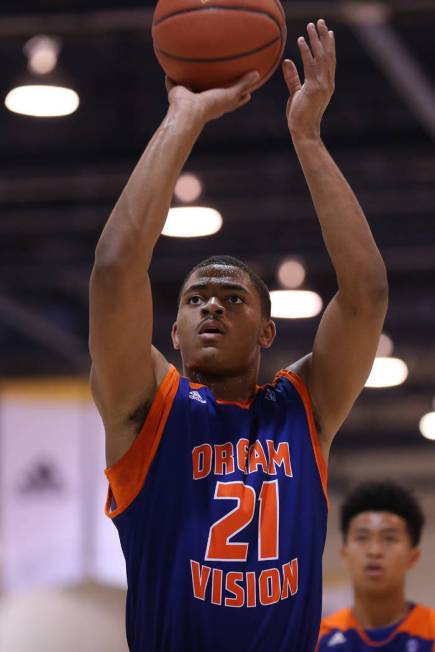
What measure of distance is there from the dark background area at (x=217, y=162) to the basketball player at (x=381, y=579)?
3031 millimetres

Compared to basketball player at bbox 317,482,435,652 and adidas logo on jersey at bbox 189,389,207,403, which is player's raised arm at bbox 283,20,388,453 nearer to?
adidas logo on jersey at bbox 189,389,207,403

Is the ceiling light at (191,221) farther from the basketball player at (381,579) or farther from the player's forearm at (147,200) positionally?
the player's forearm at (147,200)

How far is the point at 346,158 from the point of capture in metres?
11.4

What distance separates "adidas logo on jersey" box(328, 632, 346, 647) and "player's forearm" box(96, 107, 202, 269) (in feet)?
11.2

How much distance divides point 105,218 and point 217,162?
2.13 m

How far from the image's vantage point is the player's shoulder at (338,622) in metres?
6.43

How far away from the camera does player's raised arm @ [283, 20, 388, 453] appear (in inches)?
145

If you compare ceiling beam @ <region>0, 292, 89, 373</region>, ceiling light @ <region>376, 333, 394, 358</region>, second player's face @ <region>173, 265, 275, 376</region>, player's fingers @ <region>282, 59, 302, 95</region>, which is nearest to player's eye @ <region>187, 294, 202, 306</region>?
second player's face @ <region>173, 265, 275, 376</region>

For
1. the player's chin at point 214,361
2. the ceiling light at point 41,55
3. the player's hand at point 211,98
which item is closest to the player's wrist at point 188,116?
the player's hand at point 211,98

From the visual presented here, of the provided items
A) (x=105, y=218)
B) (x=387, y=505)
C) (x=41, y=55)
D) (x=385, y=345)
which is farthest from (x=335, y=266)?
(x=385, y=345)

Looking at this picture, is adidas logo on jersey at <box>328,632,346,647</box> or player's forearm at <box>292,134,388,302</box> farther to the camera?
adidas logo on jersey at <box>328,632,346,647</box>

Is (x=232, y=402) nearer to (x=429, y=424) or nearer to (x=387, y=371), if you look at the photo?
(x=387, y=371)

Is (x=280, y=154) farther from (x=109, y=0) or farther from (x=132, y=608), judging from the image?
(x=132, y=608)

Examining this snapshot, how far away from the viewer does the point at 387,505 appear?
6.82 metres
